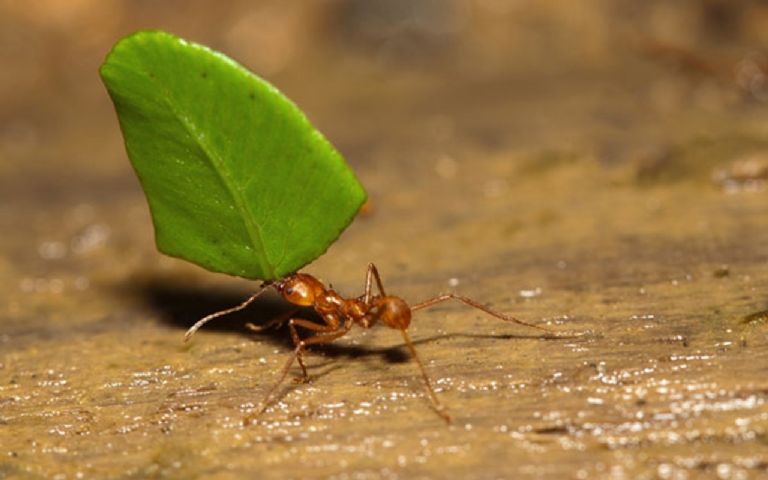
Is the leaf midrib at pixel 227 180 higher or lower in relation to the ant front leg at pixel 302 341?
higher

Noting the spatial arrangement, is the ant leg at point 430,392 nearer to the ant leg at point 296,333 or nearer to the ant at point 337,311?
the ant at point 337,311

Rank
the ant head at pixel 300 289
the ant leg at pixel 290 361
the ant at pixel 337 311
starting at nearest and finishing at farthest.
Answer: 1. the ant leg at pixel 290 361
2. the ant at pixel 337 311
3. the ant head at pixel 300 289

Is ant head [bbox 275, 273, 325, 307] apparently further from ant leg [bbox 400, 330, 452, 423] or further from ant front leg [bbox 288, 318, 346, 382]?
ant leg [bbox 400, 330, 452, 423]

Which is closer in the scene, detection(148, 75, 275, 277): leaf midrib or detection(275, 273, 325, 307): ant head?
detection(148, 75, 275, 277): leaf midrib

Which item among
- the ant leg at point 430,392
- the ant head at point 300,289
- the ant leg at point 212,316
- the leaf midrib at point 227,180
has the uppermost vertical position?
the leaf midrib at point 227,180

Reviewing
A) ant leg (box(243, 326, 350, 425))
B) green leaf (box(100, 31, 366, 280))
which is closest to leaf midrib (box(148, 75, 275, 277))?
green leaf (box(100, 31, 366, 280))

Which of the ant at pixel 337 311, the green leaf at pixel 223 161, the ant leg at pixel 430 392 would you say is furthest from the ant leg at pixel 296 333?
the ant leg at pixel 430 392
